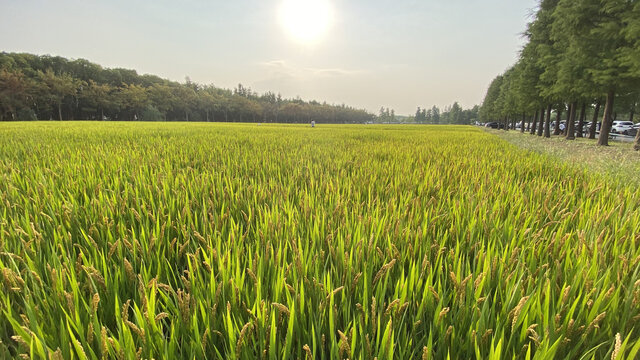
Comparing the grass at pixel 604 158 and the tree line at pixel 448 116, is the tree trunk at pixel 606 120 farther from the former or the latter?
the tree line at pixel 448 116

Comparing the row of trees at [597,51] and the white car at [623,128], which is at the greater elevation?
the row of trees at [597,51]

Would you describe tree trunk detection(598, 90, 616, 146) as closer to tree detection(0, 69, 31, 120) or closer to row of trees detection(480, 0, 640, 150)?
row of trees detection(480, 0, 640, 150)

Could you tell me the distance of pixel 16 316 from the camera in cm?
108

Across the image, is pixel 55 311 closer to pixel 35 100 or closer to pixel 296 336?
pixel 296 336

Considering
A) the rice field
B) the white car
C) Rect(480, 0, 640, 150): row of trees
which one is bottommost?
the rice field

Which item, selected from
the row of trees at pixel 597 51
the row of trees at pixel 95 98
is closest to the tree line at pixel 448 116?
the row of trees at pixel 95 98

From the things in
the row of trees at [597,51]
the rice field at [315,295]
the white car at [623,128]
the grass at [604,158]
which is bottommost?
the grass at [604,158]

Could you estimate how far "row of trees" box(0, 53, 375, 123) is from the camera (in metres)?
54.0

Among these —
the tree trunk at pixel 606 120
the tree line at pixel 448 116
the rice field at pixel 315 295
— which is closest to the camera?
the rice field at pixel 315 295

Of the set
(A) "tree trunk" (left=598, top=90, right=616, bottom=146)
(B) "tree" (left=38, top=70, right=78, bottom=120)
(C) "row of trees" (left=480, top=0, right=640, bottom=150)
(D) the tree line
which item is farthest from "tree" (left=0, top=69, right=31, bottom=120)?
(D) the tree line

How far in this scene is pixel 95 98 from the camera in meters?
62.8

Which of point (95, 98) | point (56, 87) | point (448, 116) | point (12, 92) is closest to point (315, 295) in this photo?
point (12, 92)

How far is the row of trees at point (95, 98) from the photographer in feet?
177

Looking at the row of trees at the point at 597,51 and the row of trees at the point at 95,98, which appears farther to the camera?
the row of trees at the point at 95,98
